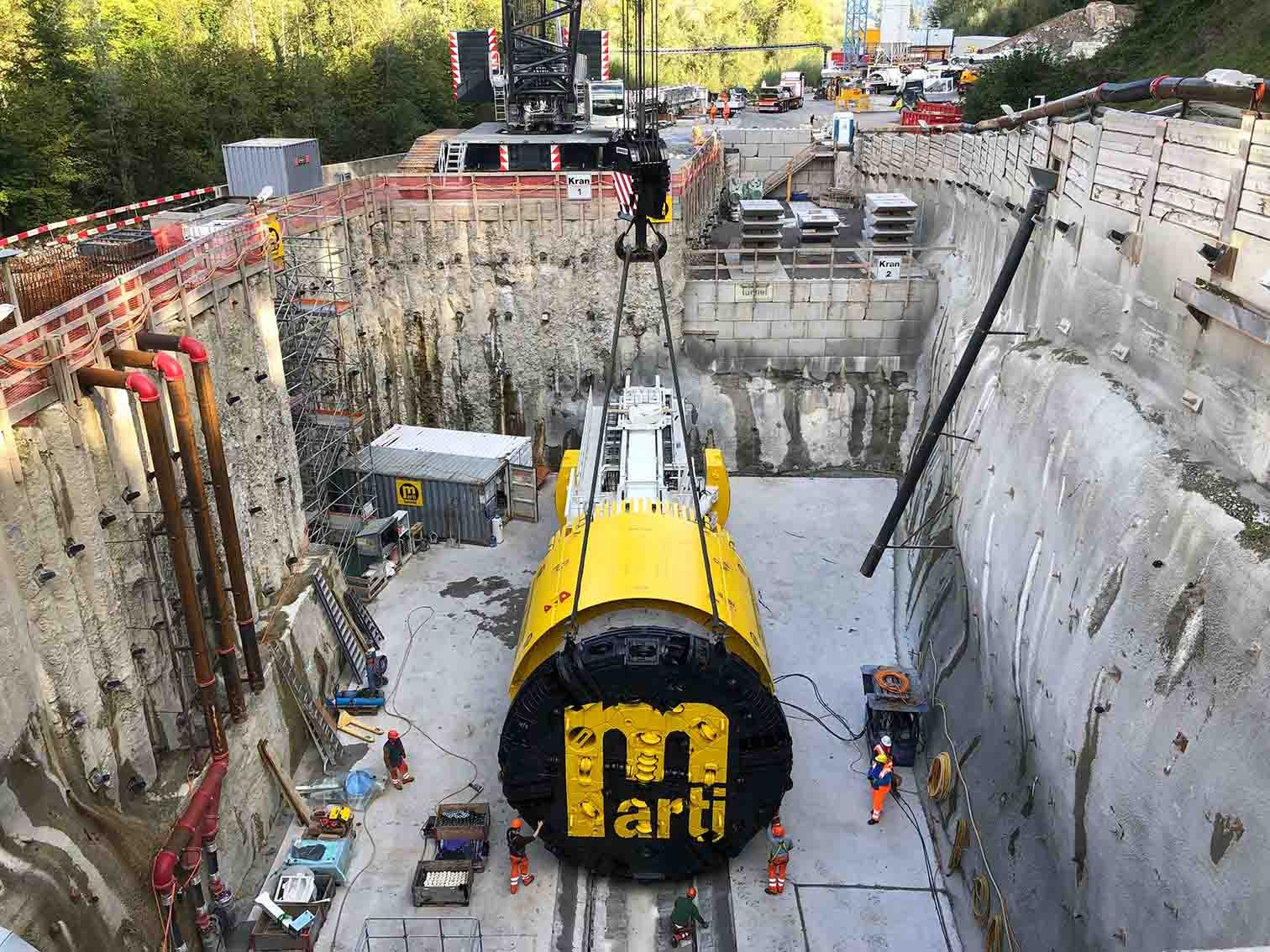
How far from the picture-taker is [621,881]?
11781 millimetres

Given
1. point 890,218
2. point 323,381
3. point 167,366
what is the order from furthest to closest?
point 890,218 → point 323,381 → point 167,366

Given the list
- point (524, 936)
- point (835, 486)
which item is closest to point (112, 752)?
point (524, 936)

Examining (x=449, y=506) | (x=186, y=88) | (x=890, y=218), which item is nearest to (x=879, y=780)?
(x=449, y=506)

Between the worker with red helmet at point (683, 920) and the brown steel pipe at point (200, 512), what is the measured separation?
5981 millimetres

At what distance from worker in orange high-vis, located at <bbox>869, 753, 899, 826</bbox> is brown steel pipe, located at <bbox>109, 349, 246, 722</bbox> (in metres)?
8.31

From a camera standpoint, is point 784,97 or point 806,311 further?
point 784,97

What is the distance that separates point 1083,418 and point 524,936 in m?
8.97

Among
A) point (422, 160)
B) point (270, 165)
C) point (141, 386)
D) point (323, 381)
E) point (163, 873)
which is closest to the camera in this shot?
point (141, 386)

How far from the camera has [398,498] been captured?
19.2m

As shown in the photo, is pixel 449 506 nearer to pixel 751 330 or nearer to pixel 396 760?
pixel 396 760

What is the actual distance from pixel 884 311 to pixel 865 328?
60 centimetres

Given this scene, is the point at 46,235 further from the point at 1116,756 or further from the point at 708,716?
the point at 1116,756

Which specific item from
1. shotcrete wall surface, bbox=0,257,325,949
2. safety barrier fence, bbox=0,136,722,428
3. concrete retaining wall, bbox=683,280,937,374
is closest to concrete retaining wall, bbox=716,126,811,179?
safety barrier fence, bbox=0,136,722,428

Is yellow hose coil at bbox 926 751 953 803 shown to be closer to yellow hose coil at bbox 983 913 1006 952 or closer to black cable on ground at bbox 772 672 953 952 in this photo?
black cable on ground at bbox 772 672 953 952
